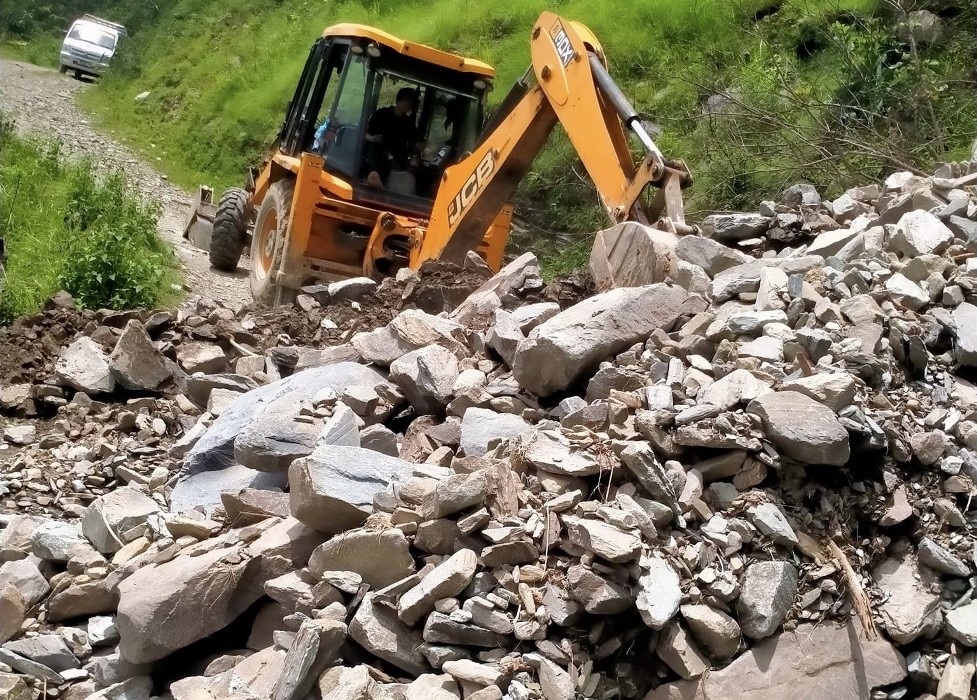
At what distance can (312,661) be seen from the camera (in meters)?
2.36

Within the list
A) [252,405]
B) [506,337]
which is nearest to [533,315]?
[506,337]

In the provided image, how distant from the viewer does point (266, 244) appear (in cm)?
773

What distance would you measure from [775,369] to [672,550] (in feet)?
3.05

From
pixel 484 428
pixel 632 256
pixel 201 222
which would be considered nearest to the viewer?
pixel 484 428

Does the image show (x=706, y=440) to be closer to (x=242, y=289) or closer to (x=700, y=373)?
(x=700, y=373)

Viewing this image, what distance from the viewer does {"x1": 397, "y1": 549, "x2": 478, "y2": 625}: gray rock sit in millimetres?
2480

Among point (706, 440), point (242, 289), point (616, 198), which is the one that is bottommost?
point (242, 289)

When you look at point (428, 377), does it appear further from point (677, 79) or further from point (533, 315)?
point (677, 79)

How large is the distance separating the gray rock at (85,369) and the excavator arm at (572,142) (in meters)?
2.18

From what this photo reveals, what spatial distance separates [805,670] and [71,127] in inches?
623

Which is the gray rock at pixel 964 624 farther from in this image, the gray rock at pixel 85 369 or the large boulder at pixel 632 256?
the gray rock at pixel 85 369

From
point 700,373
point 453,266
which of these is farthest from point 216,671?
point 453,266

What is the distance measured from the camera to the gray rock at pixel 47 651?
2.80 m

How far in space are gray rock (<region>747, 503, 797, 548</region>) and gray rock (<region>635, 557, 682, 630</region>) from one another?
13.5 inches
